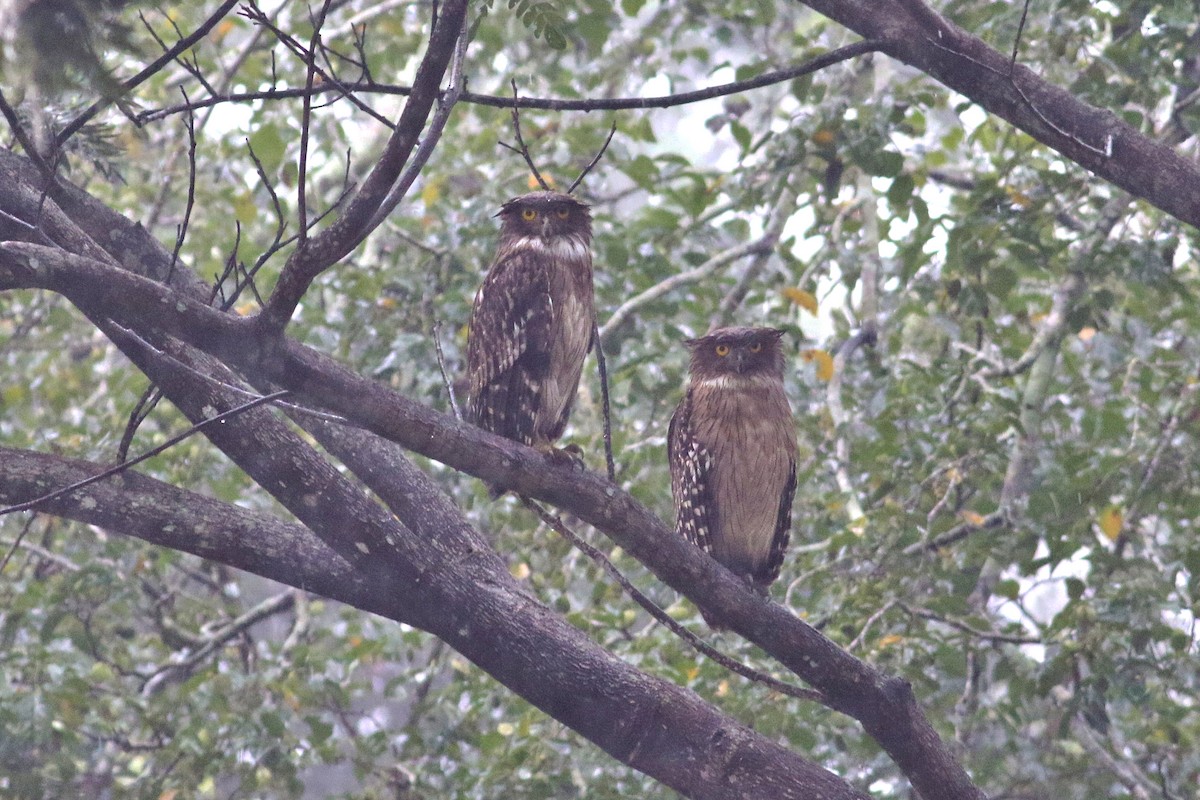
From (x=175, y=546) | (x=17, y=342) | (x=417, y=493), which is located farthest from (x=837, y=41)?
(x=17, y=342)

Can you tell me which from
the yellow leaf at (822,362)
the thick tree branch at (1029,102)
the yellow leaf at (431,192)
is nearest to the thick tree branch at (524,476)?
the thick tree branch at (1029,102)

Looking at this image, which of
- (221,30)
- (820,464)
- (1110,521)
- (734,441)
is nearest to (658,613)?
(734,441)

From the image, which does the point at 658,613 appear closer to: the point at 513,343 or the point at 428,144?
the point at 428,144

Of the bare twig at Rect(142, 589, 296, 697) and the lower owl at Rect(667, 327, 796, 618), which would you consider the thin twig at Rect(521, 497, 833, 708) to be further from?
the bare twig at Rect(142, 589, 296, 697)

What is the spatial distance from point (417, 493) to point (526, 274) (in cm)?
98

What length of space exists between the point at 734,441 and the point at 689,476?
0.22 m

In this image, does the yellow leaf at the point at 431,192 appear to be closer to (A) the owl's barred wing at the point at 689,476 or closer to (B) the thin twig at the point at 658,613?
(A) the owl's barred wing at the point at 689,476

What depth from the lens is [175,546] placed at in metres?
2.85

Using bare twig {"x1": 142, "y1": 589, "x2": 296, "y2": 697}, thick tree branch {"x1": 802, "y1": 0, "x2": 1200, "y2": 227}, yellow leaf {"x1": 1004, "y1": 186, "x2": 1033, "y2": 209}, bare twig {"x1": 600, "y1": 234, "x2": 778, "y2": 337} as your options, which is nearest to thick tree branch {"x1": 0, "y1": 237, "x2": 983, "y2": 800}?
thick tree branch {"x1": 802, "y1": 0, "x2": 1200, "y2": 227}

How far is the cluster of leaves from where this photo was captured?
429 centimetres

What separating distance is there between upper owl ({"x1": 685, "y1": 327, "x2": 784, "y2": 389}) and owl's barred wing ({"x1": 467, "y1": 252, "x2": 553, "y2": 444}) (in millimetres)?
712

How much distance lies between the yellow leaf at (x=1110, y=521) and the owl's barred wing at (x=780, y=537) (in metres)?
1.14

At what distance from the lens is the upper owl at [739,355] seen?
4.56 meters

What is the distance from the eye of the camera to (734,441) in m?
4.56
